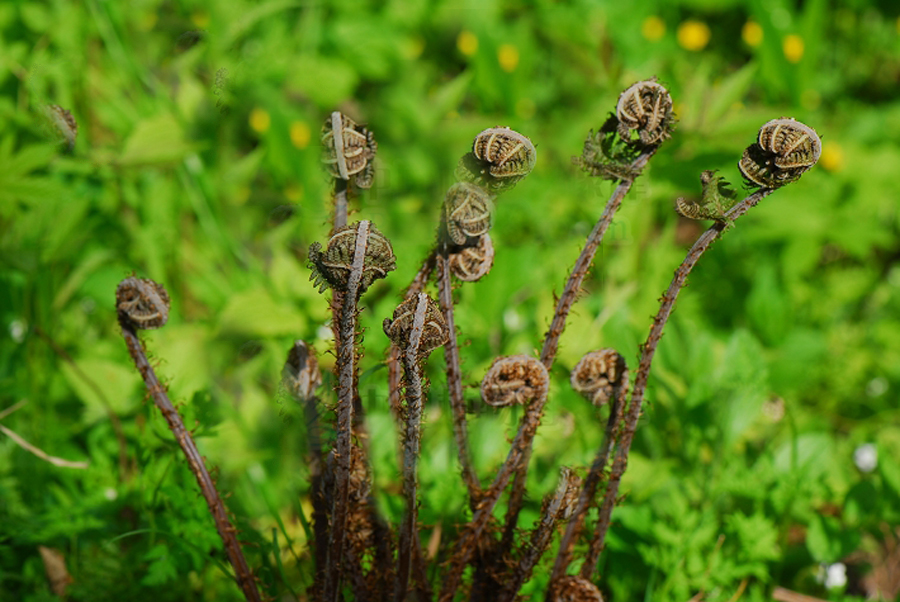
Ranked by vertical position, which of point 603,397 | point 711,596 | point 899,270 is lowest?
point 711,596

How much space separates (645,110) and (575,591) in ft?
2.67

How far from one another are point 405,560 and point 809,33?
12.1 feet

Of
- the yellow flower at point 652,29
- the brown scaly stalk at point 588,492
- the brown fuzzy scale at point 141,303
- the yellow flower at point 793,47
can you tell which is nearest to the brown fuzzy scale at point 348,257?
the brown fuzzy scale at point 141,303

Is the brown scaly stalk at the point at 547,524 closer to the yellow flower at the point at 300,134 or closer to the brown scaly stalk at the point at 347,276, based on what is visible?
the brown scaly stalk at the point at 347,276

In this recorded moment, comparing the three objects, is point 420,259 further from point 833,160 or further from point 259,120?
point 833,160

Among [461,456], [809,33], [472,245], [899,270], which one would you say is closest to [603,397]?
[461,456]

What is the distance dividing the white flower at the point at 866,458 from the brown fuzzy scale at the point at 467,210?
181cm

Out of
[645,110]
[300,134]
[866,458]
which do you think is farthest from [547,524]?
[300,134]

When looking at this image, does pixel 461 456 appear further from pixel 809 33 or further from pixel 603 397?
pixel 809 33

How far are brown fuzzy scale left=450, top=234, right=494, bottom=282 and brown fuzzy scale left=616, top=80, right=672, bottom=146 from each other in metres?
0.28

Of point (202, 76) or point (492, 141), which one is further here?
point (202, 76)

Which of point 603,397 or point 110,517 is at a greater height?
point 603,397

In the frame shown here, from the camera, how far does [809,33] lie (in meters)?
3.95

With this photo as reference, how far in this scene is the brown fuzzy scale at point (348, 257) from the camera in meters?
1.01
